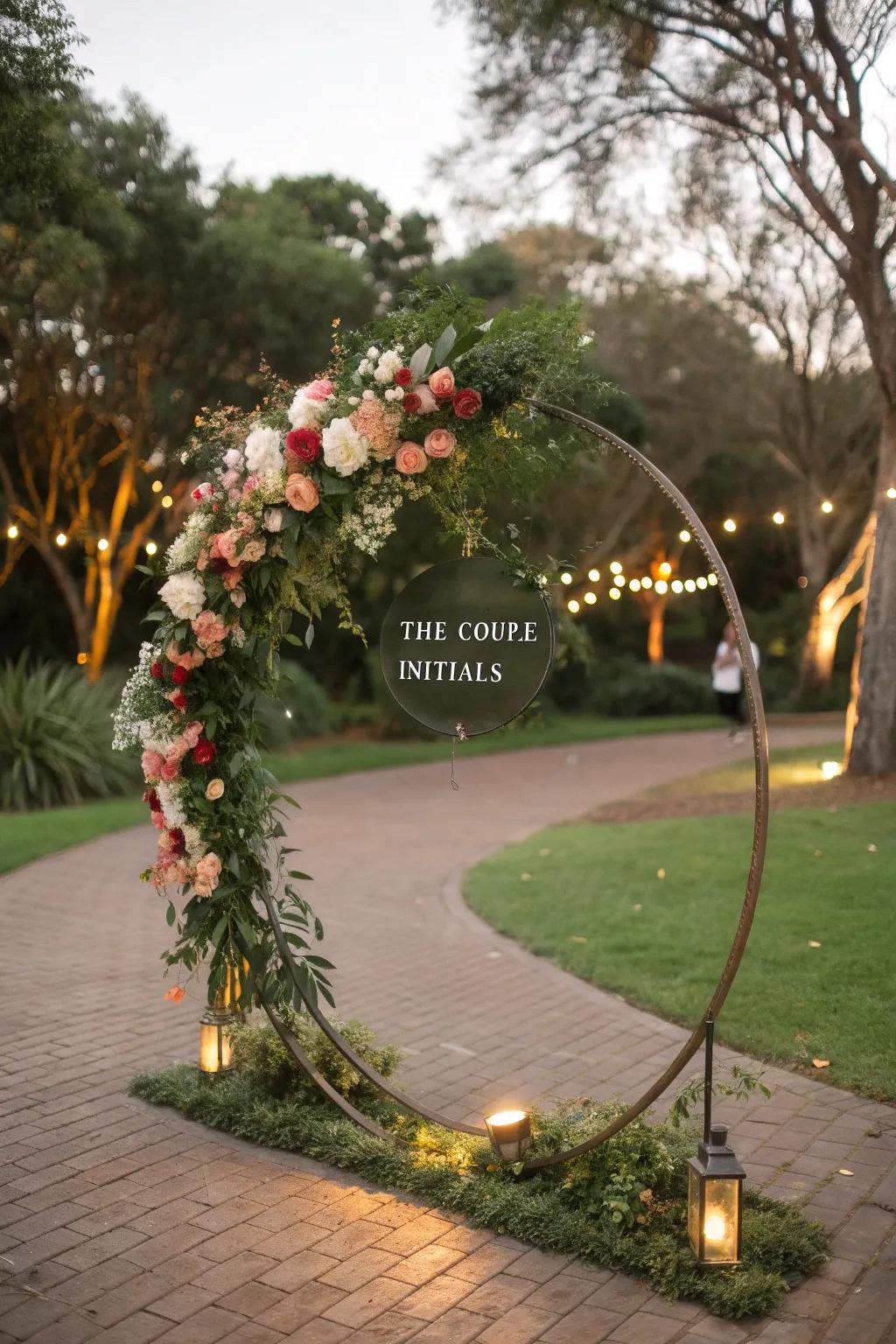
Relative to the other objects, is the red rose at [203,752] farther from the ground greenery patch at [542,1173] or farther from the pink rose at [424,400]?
the pink rose at [424,400]

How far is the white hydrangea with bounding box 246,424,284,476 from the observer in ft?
15.2

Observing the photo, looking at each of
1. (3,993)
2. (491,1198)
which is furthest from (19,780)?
(491,1198)

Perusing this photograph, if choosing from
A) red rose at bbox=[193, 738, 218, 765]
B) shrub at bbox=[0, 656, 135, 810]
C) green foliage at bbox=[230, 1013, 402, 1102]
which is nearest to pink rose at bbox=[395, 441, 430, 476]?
red rose at bbox=[193, 738, 218, 765]

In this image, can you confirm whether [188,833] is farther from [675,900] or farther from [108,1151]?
[675,900]

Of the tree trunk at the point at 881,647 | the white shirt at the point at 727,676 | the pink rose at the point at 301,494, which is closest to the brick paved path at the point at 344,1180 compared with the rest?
the pink rose at the point at 301,494

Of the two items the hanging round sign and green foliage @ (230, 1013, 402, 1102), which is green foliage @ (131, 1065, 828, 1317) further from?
the hanging round sign

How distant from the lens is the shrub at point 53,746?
1448cm

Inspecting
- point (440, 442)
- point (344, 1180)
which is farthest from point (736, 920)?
point (440, 442)

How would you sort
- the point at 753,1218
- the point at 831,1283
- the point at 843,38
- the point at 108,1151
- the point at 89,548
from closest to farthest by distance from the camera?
the point at 831,1283 < the point at 753,1218 < the point at 108,1151 < the point at 843,38 < the point at 89,548

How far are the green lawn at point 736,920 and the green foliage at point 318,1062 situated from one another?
2.01 metres

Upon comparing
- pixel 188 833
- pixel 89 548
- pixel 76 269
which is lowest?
pixel 188 833

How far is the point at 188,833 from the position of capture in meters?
4.92

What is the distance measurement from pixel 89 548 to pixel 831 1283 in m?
18.1

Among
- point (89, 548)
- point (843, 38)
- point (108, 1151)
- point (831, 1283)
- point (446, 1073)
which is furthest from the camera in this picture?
point (89, 548)
